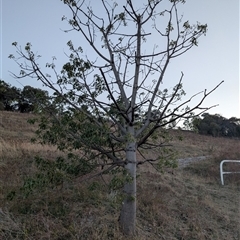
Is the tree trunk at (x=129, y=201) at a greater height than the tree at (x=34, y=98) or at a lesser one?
lesser

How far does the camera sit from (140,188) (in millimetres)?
6242

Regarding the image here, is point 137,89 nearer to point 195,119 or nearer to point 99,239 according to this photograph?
point 195,119

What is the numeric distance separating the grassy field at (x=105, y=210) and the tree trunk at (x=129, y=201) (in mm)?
148

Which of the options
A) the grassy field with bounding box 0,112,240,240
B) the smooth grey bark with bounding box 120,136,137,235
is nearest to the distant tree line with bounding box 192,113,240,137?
the grassy field with bounding box 0,112,240,240

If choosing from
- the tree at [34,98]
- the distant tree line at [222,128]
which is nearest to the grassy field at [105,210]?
the tree at [34,98]

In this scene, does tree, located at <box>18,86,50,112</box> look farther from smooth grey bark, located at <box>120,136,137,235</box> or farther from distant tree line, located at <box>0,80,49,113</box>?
smooth grey bark, located at <box>120,136,137,235</box>

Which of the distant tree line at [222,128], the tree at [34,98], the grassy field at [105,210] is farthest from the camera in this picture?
the distant tree line at [222,128]

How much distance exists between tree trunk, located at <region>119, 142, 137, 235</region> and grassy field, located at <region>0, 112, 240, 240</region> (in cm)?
15

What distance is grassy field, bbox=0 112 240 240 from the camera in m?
3.74

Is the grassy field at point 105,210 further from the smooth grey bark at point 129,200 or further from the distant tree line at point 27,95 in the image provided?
the distant tree line at point 27,95

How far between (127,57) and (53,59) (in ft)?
3.76

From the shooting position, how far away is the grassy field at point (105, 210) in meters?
3.74

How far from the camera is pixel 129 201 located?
398 cm

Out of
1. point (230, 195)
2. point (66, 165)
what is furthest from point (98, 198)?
point (230, 195)
